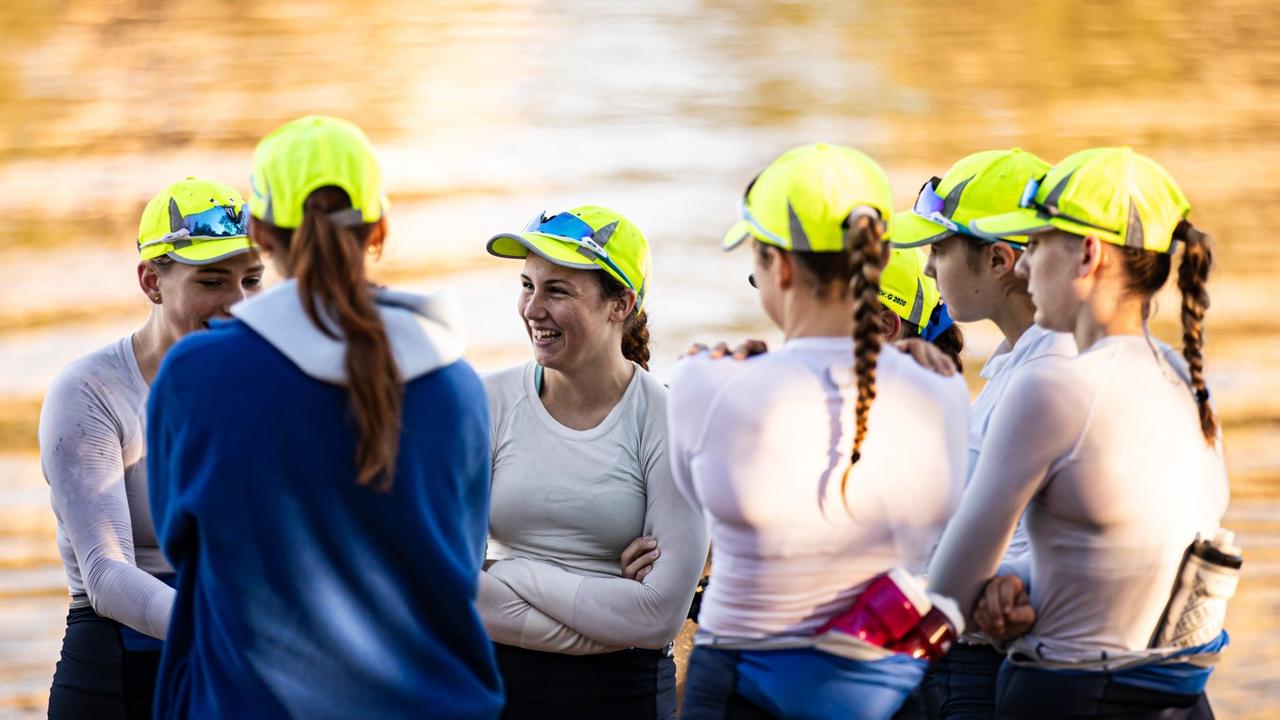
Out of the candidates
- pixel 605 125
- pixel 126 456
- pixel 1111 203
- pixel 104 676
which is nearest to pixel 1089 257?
pixel 1111 203

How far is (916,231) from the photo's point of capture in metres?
2.10

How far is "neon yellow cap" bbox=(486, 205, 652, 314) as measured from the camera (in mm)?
2061

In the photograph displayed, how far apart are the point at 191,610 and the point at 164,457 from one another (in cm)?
16

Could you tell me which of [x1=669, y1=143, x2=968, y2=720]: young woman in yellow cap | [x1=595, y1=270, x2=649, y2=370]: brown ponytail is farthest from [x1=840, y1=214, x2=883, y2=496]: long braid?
[x1=595, y1=270, x2=649, y2=370]: brown ponytail

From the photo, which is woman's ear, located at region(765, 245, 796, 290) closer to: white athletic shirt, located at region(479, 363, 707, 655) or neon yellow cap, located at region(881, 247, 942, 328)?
white athletic shirt, located at region(479, 363, 707, 655)

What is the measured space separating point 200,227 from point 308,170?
73 cm

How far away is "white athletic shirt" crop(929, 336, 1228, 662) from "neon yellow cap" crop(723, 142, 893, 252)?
0.29m

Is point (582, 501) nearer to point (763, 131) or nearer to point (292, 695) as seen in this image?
point (292, 695)

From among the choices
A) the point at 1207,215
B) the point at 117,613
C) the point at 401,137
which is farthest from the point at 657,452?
the point at 1207,215

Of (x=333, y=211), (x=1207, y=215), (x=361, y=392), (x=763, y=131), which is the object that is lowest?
(x=1207, y=215)

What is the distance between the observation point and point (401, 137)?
3.48 meters

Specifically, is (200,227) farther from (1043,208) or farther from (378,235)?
(1043,208)

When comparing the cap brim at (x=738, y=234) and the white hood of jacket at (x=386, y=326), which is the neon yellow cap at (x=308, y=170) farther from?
the cap brim at (x=738, y=234)

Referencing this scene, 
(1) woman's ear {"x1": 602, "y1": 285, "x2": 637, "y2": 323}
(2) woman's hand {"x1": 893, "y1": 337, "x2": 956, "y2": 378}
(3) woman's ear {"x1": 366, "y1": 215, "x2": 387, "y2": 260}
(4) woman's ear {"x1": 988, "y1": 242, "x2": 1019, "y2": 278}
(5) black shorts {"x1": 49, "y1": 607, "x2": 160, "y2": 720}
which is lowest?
(5) black shorts {"x1": 49, "y1": 607, "x2": 160, "y2": 720}
